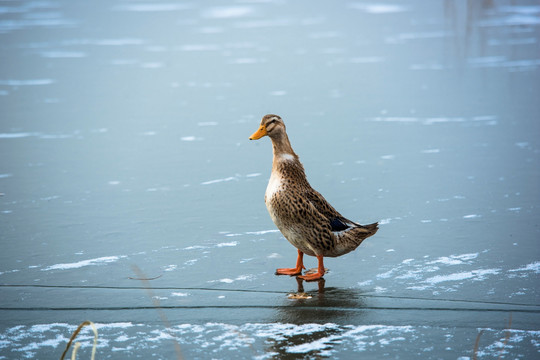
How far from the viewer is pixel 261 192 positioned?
603 cm

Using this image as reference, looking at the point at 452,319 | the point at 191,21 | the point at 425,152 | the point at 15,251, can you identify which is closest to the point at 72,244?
the point at 15,251

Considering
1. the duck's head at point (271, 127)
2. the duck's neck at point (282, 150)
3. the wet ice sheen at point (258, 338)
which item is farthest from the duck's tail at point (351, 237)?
the wet ice sheen at point (258, 338)

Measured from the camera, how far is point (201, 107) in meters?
8.84

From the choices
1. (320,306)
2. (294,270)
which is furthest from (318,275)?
(320,306)

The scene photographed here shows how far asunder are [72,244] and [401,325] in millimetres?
2291

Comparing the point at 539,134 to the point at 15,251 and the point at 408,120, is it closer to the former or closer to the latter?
the point at 408,120

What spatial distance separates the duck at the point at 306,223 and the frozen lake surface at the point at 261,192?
139 millimetres

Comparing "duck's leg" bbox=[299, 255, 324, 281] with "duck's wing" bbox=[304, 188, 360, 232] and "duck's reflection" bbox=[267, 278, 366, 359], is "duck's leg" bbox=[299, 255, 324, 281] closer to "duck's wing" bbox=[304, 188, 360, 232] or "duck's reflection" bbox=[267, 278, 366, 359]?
"duck's reflection" bbox=[267, 278, 366, 359]

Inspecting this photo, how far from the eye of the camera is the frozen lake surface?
12.0 ft

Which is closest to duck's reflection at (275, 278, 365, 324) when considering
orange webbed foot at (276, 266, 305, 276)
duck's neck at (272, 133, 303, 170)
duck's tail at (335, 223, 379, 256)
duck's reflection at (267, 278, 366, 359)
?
duck's reflection at (267, 278, 366, 359)

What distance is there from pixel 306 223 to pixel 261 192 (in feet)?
5.42

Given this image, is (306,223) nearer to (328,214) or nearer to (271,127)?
(328,214)

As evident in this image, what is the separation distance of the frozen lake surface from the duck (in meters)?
0.14

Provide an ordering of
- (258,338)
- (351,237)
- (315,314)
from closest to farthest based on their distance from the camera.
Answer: (258,338) < (315,314) < (351,237)
